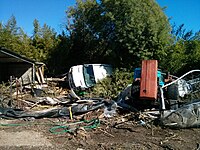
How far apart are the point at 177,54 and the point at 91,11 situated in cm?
746

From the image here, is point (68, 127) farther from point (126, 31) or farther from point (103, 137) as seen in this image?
point (126, 31)

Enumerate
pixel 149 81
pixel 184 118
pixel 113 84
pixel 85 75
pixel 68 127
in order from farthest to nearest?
pixel 85 75, pixel 113 84, pixel 149 81, pixel 68 127, pixel 184 118

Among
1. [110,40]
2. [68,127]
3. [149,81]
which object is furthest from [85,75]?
[68,127]

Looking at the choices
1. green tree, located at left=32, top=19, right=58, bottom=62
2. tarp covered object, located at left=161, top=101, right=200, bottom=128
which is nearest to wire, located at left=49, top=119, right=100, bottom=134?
tarp covered object, located at left=161, top=101, right=200, bottom=128

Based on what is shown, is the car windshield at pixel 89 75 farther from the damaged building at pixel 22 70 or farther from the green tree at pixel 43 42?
the green tree at pixel 43 42

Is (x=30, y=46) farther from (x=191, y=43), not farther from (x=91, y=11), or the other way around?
(x=191, y=43)

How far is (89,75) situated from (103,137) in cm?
995

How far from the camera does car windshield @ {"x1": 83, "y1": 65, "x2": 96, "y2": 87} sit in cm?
1534

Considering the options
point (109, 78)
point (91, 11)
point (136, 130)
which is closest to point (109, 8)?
point (91, 11)

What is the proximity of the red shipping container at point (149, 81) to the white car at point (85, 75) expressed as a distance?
7663 mm

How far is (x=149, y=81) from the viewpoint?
7.26m

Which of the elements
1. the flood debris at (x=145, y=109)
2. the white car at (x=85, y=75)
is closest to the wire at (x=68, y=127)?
the flood debris at (x=145, y=109)

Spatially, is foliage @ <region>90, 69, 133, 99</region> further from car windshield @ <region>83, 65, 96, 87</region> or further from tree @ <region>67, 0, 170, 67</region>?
tree @ <region>67, 0, 170, 67</region>

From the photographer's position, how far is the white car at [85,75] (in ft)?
49.3
